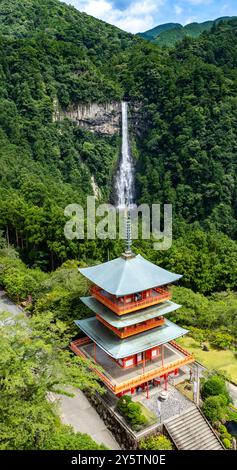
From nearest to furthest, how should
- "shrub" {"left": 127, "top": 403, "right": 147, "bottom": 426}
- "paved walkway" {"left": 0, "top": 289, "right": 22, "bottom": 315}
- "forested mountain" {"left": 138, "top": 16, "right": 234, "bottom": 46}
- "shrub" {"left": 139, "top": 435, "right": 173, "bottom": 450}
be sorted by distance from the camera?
"shrub" {"left": 139, "top": 435, "right": 173, "bottom": 450}
"shrub" {"left": 127, "top": 403, "right": 147, "bottom": 426}
"paved walkway" {"left": 0, "top": 289, "right": 22, "bottom": 315}
"forested mountain" {"left": 138, "top": 16, "right": 234, "bottom": 46}

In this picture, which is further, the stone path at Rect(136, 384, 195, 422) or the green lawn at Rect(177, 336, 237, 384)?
the green lawn at Rect(177, 336, 237, 384)

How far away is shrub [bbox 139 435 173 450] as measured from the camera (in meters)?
17.5

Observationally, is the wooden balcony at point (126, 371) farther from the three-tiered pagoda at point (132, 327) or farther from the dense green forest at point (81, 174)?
the dense green forest at point (81, 174)

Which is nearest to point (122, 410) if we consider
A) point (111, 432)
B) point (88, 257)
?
point (111, 432)

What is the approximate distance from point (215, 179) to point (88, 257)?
37094 millimetres

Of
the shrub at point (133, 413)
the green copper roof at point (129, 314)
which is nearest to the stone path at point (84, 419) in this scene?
the shrub at point (133, 413)

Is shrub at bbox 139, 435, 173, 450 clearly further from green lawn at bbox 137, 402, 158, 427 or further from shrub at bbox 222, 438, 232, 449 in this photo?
shrub at bbox 222, 438, 232, 449

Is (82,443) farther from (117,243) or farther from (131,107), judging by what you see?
(131,107)

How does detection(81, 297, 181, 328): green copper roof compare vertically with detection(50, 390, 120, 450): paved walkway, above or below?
above

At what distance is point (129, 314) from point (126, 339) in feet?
3.99

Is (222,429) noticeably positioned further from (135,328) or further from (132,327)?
(132,327)

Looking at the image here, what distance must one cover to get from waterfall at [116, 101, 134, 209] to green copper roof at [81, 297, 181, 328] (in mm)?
57392

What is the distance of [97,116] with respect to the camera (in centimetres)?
8300

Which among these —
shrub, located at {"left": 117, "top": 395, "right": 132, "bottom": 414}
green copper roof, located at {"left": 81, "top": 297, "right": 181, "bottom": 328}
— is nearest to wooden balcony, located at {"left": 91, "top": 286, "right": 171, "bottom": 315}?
green copper roof, located at {"left": 81, "top": 297, "right": 181, "bottom": 328}
